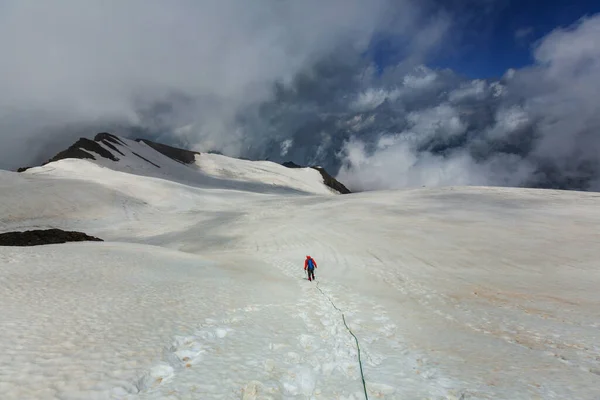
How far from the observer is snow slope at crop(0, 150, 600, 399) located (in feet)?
19.6

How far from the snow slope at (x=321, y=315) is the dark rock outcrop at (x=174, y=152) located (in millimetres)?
103669

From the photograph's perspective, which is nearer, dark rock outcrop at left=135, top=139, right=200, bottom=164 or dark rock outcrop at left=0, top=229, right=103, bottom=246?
dark rock outcrop at left=0, top=229, right=103, bottom=246

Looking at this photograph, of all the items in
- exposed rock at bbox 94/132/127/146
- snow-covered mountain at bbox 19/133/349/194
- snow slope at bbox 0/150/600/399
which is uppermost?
exposed rock at bbox 94/132/127/146

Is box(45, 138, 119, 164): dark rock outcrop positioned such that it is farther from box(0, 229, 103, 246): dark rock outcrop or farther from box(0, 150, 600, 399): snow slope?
box(0, 150, 600, 399): snow slope

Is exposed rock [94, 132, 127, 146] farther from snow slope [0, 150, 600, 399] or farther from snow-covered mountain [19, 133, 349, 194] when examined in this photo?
snow slope [0, 150, 600, 399]

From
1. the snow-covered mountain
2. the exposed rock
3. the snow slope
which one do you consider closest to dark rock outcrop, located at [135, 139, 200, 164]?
the snow-covered mountain

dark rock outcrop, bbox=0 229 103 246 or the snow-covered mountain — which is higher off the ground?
the snow-covered mountain

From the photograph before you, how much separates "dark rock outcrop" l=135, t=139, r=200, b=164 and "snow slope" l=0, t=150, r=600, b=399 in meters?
104

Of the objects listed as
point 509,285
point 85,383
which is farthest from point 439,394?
point 509,285

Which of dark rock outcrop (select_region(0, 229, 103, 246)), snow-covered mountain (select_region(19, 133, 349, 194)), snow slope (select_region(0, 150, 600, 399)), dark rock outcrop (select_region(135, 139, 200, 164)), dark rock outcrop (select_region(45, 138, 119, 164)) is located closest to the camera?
snow slope (select_region(0, 150, 600, 399))

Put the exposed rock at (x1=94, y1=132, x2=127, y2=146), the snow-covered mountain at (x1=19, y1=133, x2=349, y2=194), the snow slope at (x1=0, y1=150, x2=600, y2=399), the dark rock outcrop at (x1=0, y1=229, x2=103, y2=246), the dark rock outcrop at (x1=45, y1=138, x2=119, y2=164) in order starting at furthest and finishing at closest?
the exposed rock at (x1=94, y1=132, x2=127, y2=146), the snow-covered mountain at (x1=19, y1=133, x2=349, y2=194), the dark rock outcrop at (x1=45, y1=138, x2=119, y2=164), the dark rock outcrop at (x1=0, y1=229, x2=103, y2=246), the snow slope at (x1=0, y1=150, x2=600, y2=399)

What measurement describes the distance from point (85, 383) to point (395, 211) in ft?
110

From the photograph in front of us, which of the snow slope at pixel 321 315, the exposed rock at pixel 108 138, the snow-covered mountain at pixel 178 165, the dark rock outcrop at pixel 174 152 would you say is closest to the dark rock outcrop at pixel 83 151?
the snow-covered mountain at pixel 178 165

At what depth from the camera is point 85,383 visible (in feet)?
17.1
